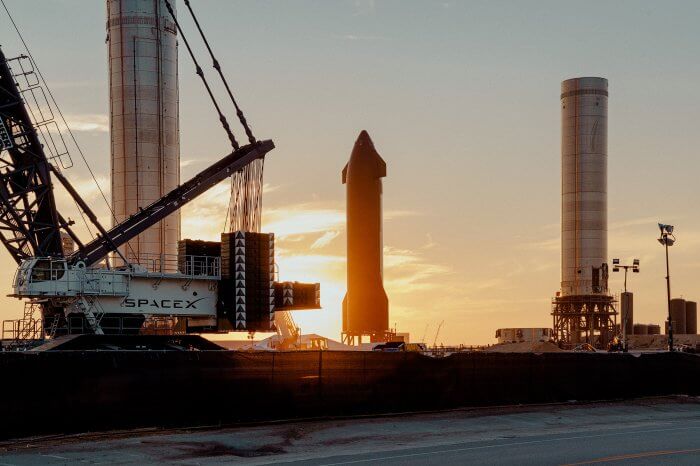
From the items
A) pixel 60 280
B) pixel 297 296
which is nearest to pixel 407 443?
pixel 60 280

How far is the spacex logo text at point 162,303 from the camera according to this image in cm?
5031

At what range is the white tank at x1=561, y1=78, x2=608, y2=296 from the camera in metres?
124

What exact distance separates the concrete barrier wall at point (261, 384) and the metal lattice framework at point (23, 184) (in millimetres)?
21033

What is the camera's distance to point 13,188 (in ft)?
177

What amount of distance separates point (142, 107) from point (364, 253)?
160 ft

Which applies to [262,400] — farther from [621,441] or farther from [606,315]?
[606,315]

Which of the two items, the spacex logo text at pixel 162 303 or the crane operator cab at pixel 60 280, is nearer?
the crane operator cab at pixel 60 280

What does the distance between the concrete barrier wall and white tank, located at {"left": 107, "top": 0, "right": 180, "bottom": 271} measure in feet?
141

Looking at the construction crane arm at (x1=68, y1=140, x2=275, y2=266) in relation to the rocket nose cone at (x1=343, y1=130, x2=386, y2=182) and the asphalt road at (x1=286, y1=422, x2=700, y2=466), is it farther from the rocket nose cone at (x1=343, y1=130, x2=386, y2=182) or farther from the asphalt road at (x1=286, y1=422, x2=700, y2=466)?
the rocket nose cone at (x1=343, y1=130, x2=386, y2=182)

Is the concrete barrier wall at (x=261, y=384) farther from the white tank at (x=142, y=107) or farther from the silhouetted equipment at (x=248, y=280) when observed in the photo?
the white tank at (x=142, y=107)

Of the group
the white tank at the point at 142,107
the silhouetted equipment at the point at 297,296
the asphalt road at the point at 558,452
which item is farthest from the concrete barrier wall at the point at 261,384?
the white tank at the point at 142,107

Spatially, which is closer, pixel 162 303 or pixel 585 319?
pixel 162 303

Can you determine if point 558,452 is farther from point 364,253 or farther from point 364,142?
point 364,142

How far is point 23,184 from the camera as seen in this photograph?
54.0 metres
